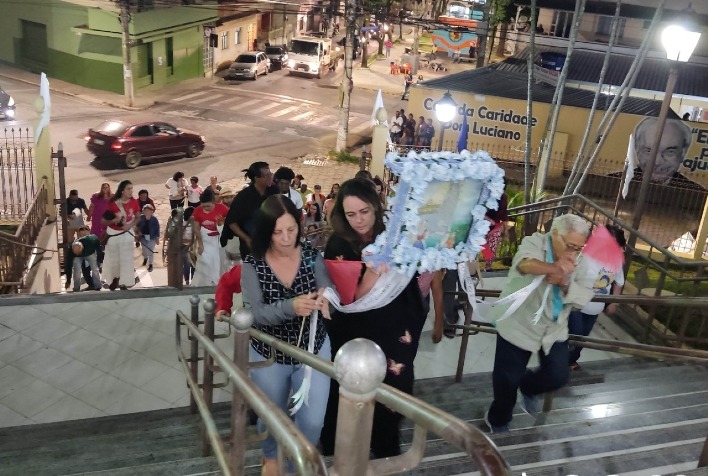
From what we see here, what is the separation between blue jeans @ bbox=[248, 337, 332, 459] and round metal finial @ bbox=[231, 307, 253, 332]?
0.44 m

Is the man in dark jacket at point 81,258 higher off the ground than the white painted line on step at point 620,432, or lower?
lower

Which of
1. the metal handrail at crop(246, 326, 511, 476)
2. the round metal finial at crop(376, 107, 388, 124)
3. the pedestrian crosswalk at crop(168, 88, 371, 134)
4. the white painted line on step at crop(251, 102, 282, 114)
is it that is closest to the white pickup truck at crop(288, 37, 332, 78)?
the pedestrian crosswalk at crop(168, 88, 371, 134)

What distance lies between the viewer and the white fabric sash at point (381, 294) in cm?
348

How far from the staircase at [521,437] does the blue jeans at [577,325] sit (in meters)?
0.16

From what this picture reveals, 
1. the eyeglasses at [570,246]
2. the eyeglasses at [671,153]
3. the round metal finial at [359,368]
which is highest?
the round metal finial at [359,368]

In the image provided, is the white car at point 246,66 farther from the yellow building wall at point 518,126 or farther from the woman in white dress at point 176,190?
the woman in white dress at point 176,190

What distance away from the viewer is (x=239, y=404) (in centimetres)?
306

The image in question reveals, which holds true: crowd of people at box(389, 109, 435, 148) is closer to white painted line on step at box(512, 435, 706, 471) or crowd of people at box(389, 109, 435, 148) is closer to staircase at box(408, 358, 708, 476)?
staircase at box(408, 358, 708, 476)

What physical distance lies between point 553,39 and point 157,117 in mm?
15122

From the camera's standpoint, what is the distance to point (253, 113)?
78.4 feet

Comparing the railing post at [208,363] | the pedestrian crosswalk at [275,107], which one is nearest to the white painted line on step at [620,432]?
the railing post at [208,363]

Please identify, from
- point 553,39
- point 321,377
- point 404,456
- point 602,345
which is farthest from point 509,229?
point 553,39

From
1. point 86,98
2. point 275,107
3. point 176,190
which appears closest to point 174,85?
point 86,98

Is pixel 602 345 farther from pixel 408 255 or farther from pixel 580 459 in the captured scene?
pixel 408 255
